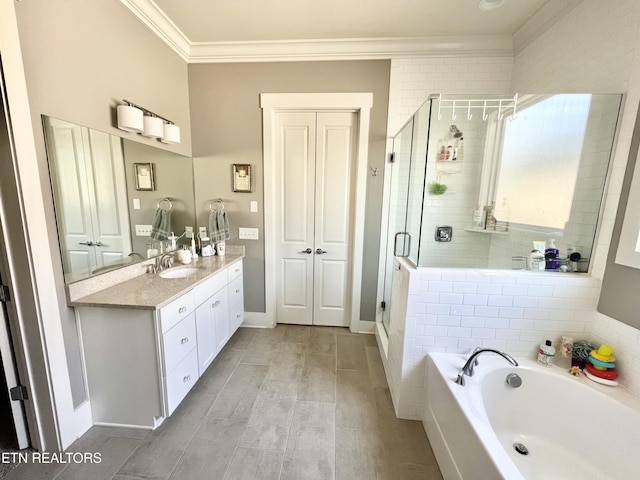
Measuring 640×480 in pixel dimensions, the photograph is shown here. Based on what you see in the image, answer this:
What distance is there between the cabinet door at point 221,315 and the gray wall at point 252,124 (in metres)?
0.60

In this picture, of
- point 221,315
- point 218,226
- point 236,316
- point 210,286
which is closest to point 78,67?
point 218,226

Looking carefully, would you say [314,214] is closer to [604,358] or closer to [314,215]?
[314,215]

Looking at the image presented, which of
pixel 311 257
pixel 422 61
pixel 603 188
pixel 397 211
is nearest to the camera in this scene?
pixel 603 188

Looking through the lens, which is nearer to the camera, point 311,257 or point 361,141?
point 361,141

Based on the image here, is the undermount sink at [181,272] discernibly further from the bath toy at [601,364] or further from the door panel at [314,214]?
the bath toy at [601,364]

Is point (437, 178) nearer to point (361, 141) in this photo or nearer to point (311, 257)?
point (361, 141)

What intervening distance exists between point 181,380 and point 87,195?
1.34 metres

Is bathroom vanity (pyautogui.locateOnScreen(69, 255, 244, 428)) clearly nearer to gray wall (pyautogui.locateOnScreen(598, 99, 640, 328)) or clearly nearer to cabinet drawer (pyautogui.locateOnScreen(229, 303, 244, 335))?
cabinet drawer (pyautogui.locateOnScreen(229, 303, 244, 335))

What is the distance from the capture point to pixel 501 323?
5.32ft

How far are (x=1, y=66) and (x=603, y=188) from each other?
324 cm

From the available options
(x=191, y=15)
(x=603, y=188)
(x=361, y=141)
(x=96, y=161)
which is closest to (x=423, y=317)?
(x=603, y=188)

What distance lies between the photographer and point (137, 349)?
151cm

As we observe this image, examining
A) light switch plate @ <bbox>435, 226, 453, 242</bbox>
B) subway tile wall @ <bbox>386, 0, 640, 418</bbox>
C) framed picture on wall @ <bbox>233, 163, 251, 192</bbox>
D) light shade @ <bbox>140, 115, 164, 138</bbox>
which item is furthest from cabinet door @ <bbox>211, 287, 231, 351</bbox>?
light switch plate @ <bbox>435, 226, 453, 242</bbox>

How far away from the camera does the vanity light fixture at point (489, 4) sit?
1826mm
